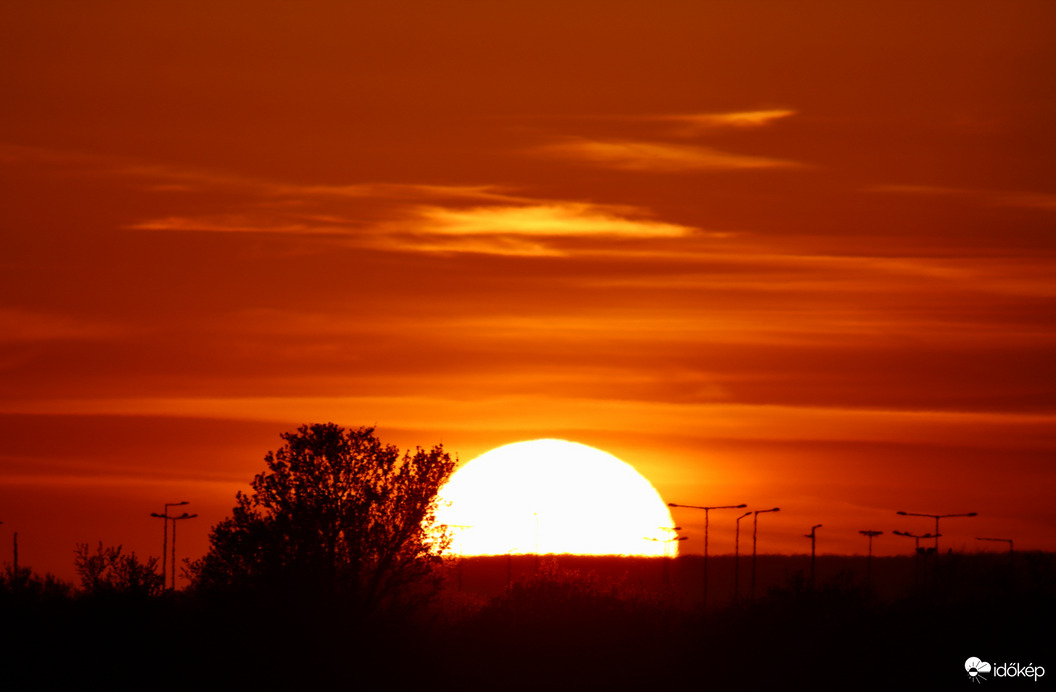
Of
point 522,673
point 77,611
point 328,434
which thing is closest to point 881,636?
point 522,673

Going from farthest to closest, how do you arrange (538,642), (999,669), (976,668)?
(538,642)
(999,669)
(976,668)

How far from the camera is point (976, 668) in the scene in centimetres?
11869

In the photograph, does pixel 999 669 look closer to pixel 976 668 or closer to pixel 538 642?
pixel 976 668

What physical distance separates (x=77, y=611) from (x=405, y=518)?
2891cm

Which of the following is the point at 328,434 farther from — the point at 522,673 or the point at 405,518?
the point at 522,673

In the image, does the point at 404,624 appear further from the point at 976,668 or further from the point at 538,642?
the point at 976,668

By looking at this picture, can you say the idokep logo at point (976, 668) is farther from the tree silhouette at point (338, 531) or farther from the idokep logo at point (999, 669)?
the tree silhouette at point (338, 531)

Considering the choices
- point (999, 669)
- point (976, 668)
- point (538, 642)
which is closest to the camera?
point (976, 668)

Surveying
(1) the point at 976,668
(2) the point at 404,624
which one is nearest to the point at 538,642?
(2) the point at 404,624

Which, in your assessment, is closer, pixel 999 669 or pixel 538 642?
pixel 999 669

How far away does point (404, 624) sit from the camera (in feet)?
440

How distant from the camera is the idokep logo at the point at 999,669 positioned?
382 feet

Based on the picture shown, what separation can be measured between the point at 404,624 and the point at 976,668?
45622 mm

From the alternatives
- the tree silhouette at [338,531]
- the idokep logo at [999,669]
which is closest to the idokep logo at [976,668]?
the idokep logo at [999,669]
